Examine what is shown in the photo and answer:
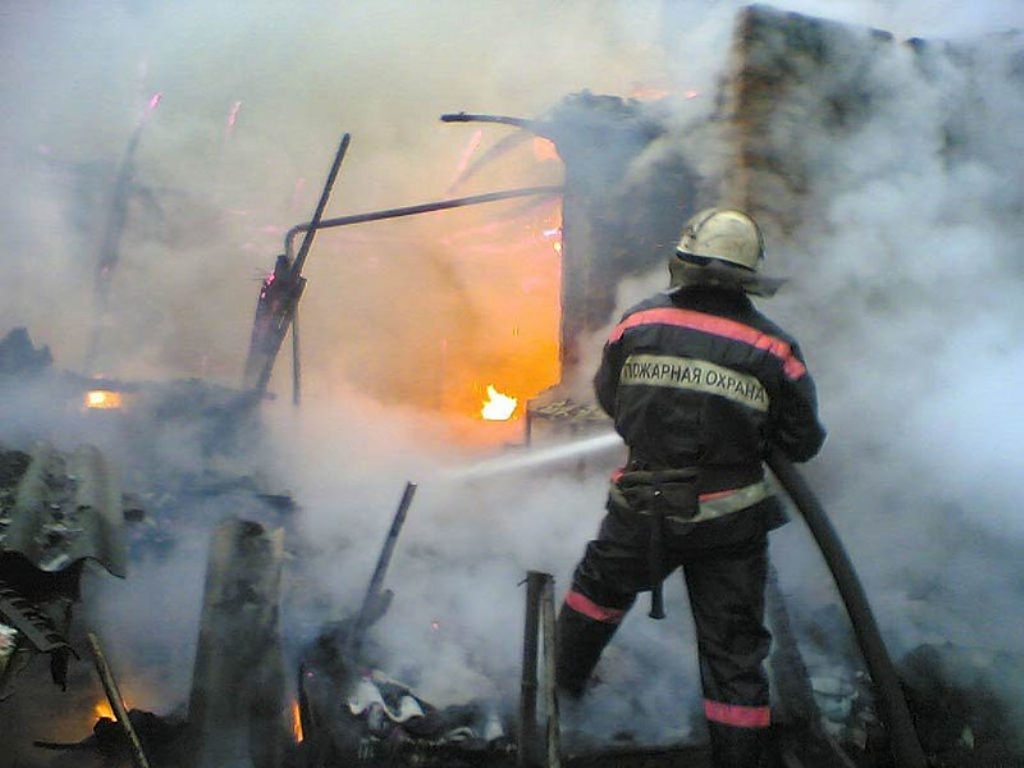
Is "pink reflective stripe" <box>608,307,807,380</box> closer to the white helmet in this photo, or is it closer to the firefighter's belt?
the white helmet

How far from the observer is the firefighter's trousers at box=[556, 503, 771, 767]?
8.61 feet

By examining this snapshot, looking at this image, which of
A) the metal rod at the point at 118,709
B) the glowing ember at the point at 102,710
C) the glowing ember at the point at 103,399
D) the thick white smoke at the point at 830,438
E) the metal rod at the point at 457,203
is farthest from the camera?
the glowing ember at the point at 103,399

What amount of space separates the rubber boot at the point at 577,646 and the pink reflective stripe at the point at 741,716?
0.53 m

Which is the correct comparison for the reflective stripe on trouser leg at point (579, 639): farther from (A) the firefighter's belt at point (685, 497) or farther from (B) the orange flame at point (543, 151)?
(B) the orange flame at point (543, 151)

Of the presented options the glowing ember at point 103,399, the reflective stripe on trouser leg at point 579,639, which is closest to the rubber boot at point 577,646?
the reflective stripe on trouser leg at point 579,639

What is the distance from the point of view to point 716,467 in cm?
278

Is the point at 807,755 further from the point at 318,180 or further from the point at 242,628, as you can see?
the point at 318,180

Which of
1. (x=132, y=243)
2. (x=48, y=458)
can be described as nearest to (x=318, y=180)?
(x=132, y=243)

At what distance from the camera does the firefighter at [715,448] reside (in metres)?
2.69

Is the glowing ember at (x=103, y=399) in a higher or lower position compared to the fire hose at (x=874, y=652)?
higher

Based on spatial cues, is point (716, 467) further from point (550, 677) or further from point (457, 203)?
point (457, 203)

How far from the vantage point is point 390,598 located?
A: 12.7 ft

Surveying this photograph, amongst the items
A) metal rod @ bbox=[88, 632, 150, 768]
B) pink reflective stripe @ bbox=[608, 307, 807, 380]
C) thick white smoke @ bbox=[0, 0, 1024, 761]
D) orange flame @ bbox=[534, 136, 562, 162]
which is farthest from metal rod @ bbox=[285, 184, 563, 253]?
metal rod @ bbox=[88, 632, 150, 768]

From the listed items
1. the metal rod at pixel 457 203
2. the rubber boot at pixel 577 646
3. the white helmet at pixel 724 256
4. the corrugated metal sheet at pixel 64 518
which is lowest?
the rubber boot at pixel 577 646
